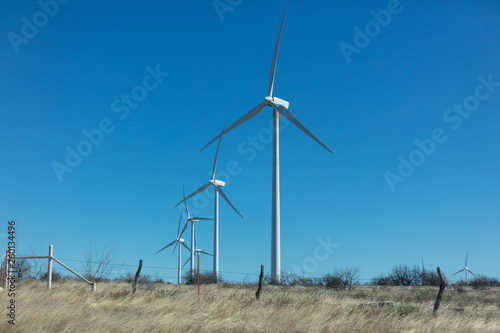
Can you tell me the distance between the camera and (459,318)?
17922 millimetres

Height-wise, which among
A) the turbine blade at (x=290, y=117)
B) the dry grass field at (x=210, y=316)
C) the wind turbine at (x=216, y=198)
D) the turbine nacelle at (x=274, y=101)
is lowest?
the dry grass field at (x=210, y=316)

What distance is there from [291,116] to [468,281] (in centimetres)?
2208

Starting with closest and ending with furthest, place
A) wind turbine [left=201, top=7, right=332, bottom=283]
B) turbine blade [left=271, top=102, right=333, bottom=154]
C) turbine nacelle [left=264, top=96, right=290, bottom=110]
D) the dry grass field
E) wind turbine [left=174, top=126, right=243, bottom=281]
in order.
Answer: the dry grass field
wind turbine [left=201, top=7, right=332, bottom=283]
turbine blade [left=271, top=102, right=333, bottom=154]
turbine nacelle [left=264, top=96, right=290, bottom=110]
wind turbine [left=174, top=126, right=243, bottom=281]

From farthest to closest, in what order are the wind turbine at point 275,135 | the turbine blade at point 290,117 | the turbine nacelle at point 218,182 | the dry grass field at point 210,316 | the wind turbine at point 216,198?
the turbine nacelle at point 218,182 → the wind turbine at point 216,198 → the turbine blade at point 290,117 → the wind turbine at point 275,135 → the dry grass field at point 210,316

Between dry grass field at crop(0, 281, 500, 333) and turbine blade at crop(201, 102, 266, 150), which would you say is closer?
dry grass field at crop(0, 281, 500, 333)

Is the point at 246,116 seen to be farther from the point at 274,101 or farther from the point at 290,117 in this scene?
the point at 290,117

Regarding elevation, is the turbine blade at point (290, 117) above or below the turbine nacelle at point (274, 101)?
below

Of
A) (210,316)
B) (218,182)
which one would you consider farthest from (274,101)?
(210,316)

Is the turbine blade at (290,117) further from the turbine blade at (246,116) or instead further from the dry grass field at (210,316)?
the dry grass field at (210,316)

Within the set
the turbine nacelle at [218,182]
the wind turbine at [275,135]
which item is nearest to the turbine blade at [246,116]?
the wind turbine at [275,135]

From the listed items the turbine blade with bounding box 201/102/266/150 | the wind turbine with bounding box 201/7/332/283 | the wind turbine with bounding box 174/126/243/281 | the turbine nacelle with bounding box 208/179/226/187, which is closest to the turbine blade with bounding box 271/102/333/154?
the wind turbine with bounding box 201/7/332/283

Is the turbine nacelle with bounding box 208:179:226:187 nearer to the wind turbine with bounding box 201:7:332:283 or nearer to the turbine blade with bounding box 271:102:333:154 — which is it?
the wind turbine with bounding box 201:7:332:283

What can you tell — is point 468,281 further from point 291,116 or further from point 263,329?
point 263,329

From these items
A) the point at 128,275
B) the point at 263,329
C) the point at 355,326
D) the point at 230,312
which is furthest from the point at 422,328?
the point at 128,275
